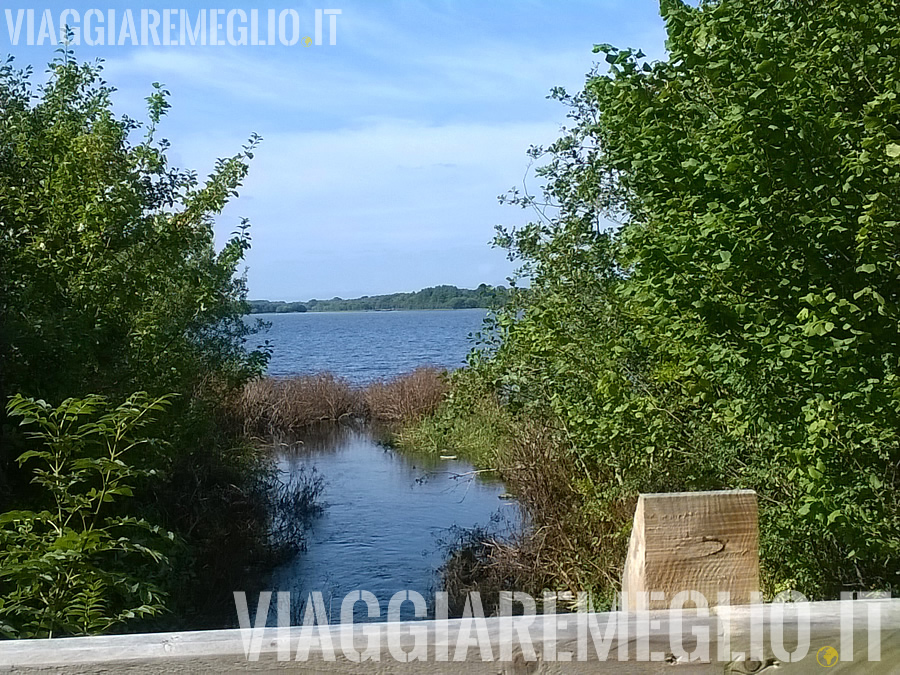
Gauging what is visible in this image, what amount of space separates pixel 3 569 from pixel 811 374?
2.69 m

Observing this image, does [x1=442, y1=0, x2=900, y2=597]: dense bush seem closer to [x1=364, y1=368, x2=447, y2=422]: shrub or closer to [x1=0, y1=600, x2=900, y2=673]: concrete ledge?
[x1=0, y1=600, x2=900, y2=673]: concrete ledge

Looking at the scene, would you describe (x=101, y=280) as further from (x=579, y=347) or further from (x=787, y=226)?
(x=787, y=226)

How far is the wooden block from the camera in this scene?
1.39m

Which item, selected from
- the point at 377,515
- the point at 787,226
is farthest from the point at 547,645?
the point at 377,515

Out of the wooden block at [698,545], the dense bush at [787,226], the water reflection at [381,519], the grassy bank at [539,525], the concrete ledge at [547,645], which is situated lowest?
the water reflection at [381,519]

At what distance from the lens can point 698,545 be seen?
1396mm

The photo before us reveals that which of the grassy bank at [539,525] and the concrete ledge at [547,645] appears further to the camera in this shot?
the grassy bank at [539,525]

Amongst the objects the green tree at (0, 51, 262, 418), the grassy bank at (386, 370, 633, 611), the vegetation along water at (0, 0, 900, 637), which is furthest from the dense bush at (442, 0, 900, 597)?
the green tree at (0, 51, 262, 418)

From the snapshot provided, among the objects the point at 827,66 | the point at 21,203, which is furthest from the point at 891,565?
the point at 21,203

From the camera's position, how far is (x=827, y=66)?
273cm

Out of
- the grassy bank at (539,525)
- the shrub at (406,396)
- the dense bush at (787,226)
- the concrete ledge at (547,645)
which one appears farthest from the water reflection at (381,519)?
the concrete ledge at (547,645)

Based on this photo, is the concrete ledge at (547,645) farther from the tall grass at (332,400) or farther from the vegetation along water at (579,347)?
the tall grass at (332,400)

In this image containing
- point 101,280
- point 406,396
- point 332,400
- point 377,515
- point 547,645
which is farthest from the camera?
point 332,400

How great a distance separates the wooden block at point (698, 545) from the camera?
1.39m
